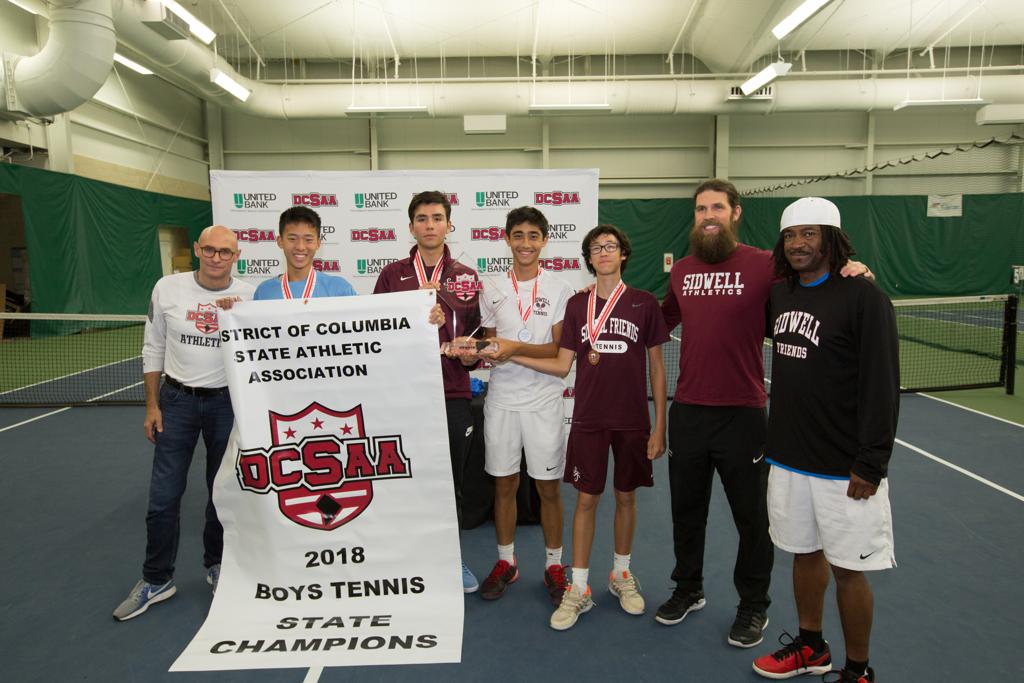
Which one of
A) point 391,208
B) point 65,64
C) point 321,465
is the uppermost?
point 65,64

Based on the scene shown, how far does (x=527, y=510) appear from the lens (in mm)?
4871

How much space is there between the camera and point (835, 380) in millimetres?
2605

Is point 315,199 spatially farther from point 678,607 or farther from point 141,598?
point 678,607

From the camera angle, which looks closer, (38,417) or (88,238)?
(38,417)

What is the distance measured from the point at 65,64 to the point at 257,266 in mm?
7752

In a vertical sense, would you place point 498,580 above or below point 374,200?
below

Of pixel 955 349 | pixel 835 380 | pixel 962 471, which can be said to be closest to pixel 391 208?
pixel 835 380

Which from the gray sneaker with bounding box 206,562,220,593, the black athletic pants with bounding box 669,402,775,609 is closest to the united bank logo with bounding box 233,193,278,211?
the gray sneaker with bounding box 206,562,220,593

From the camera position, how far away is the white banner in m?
3.20

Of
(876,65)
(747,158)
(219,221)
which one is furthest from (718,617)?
(876,65)

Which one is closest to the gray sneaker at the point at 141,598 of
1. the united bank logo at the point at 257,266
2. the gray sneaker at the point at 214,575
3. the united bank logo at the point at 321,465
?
the gray sneaker at the point at 214,575

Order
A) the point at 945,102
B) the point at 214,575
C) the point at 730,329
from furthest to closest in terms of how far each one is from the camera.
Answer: the point at 945,102
the point at 214,575
the point at 730,329

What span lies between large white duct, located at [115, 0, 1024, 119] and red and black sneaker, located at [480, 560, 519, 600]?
15.9 m

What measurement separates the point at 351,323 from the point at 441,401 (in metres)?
0.64
